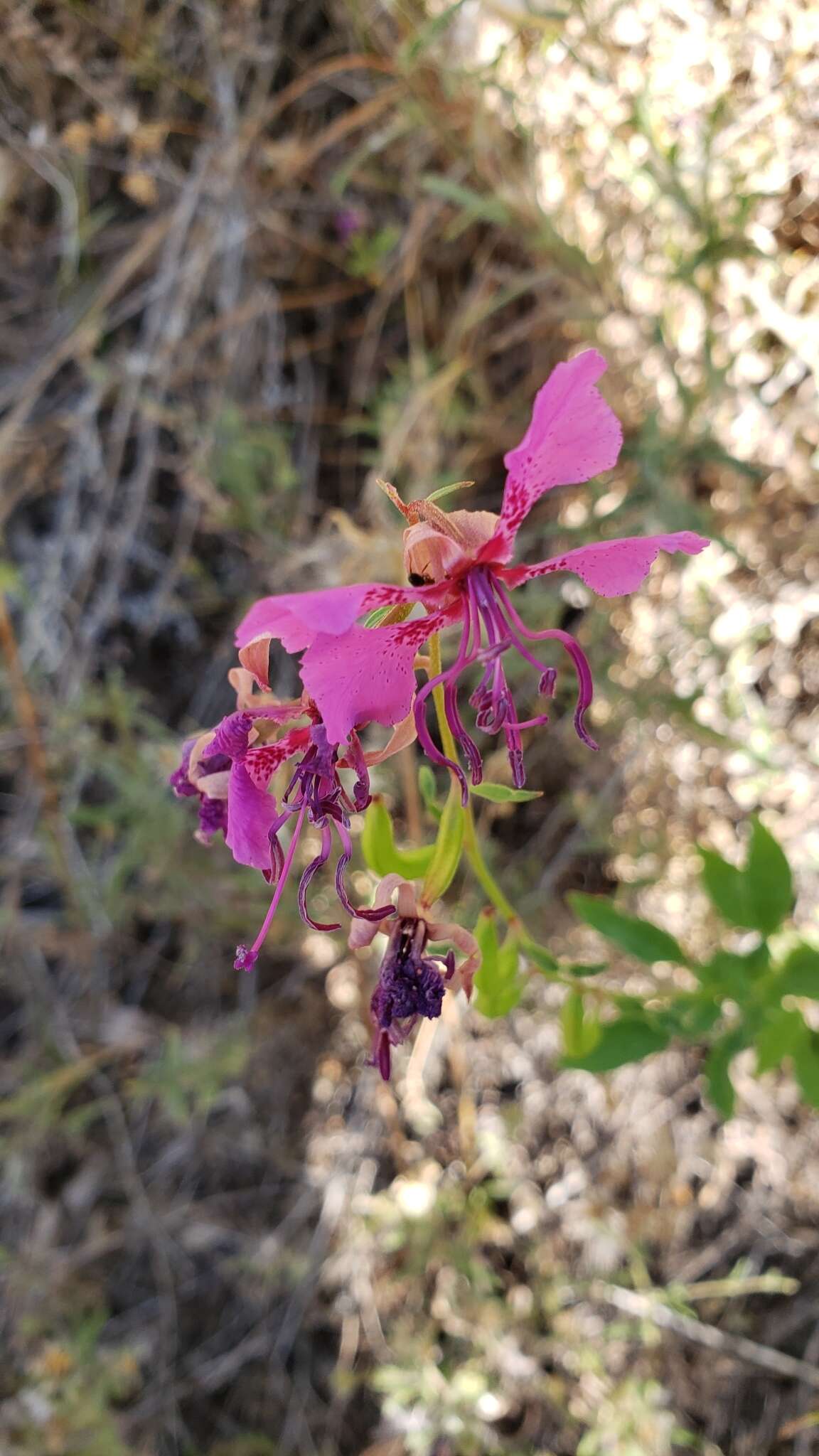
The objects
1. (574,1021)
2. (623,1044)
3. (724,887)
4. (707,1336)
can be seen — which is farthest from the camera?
(707,1336)

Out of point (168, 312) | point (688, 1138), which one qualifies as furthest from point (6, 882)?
point (688, 1138)

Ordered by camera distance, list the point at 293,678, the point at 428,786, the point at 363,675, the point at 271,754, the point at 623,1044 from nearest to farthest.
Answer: the point at 363,675 < the point at 271,754 < the point at 428,786 < the point at 623,1044 < the point at 293,678

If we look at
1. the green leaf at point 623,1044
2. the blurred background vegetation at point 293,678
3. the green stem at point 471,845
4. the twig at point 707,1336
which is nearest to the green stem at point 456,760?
the green stem at point 471,845

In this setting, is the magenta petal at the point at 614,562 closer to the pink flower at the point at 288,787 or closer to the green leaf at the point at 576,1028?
the pink flower at the point at 288,787

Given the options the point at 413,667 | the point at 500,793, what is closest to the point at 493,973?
the point at 500,793

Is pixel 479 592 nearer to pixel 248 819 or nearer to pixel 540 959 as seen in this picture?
pixel 248 819

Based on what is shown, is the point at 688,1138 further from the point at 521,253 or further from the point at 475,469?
the point at 521,253

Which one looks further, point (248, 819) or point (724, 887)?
point (724, 887)
